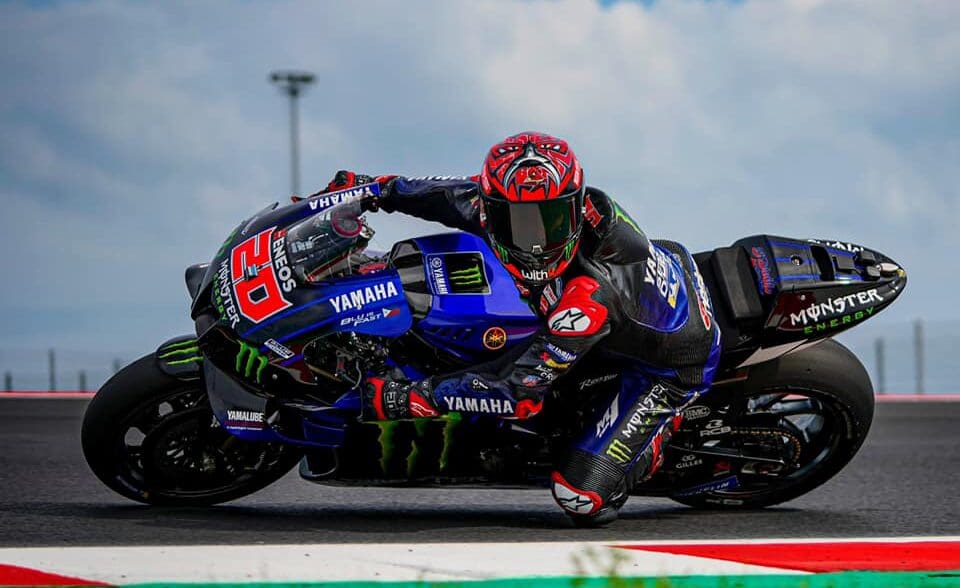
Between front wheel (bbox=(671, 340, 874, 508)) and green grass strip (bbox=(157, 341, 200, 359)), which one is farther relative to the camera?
front wheel (bbox=(671, 340, 874, 508))

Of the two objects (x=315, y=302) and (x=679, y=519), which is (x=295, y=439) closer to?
(x=315, y=302)

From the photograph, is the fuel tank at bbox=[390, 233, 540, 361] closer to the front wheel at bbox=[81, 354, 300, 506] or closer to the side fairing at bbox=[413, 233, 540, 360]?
the side fairing at bbox=[413, 233, 540, 360]

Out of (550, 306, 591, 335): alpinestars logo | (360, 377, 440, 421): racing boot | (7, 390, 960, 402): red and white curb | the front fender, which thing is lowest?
(7, 390, 960, 402): red and white curb

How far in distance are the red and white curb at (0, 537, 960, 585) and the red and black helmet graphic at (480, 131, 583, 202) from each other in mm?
1216

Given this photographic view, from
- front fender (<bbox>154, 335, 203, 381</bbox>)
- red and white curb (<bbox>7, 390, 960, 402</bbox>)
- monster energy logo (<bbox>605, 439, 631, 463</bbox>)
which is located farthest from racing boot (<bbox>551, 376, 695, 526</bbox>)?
red and white curb (<bbox>7, 390, 960, 402</bbox>)

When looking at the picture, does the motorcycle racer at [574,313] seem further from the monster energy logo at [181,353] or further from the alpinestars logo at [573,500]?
the monster energy logo at [181,353]

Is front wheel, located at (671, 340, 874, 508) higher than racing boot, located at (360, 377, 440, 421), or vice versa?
racing boot, located at (360, 377, 440, 421)

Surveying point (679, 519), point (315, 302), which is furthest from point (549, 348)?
point (679, 519)

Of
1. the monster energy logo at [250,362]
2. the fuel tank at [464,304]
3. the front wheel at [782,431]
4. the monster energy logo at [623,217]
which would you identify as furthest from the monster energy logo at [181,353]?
the front wheel at [782,431]

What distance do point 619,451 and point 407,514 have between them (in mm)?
1021

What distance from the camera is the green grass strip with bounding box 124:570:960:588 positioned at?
358cm

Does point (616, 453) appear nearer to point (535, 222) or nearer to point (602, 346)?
point (602, 346)

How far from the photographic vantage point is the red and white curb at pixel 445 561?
378 cm

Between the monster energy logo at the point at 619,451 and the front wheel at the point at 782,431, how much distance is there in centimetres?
51
